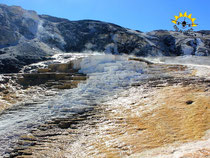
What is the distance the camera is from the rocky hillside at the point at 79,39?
40.7ft

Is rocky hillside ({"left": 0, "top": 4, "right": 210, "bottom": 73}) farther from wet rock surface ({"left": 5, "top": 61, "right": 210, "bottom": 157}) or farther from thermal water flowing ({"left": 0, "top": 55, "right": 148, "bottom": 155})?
wet rock surface ({"left": 5, "top": 61, "right": 210, "bottom": 157})

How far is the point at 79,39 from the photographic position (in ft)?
52.3

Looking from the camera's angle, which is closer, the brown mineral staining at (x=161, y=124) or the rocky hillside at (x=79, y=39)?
the brown mineral staining at (x=161, y=124)

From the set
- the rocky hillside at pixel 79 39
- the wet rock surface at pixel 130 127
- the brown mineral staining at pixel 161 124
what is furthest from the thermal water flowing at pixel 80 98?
the rocky hillside at pixel 79 39

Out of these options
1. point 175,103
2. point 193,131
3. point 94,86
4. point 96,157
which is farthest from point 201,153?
point 94,86

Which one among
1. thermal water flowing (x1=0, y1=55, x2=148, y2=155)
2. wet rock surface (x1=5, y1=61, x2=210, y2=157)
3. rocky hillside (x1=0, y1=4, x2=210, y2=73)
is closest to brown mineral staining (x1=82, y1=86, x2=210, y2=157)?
wet rock surface (x1=5, y1=61, x2=210, y2=157)

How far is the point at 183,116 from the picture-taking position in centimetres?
336

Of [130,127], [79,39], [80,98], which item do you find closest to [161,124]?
[130,127]

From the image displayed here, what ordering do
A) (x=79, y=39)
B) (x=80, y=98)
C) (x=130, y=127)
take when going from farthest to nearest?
(x=79, y=39) < (x=80, y=98) < (x=130, y=127)

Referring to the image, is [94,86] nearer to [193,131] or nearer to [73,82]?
[73,82]

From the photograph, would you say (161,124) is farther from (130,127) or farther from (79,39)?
(79,39)

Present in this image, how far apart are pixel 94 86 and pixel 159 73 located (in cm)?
227

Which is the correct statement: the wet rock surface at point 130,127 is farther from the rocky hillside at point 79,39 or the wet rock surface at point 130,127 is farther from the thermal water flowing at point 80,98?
the rocky hillside at point 79,39

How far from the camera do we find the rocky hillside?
1241 cm
